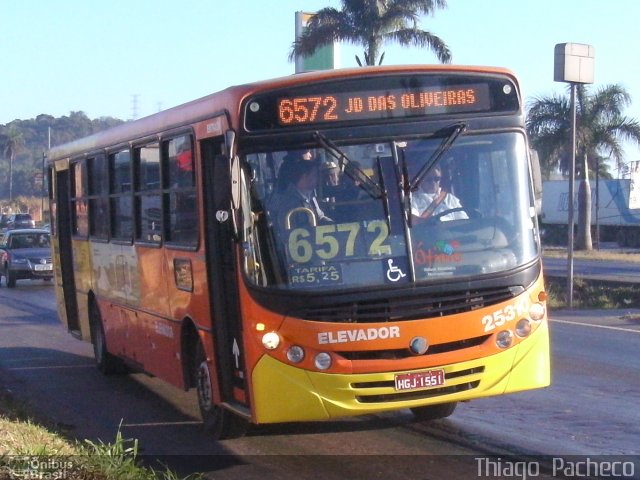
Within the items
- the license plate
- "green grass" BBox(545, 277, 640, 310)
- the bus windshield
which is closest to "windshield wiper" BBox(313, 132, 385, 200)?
the bus windshield

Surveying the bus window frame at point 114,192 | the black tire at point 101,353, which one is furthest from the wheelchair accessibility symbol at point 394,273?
the black tire at point 101,353

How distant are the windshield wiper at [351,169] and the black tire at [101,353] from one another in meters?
6.12

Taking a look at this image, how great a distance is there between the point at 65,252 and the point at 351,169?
27.6ft

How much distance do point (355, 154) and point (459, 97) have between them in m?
0.99

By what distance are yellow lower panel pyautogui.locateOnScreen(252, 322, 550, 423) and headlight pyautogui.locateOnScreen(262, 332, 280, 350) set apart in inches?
3.6

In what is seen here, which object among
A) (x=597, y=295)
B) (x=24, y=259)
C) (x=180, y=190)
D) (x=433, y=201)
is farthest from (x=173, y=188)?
(x=24, y=259)

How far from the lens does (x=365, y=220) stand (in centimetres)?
809

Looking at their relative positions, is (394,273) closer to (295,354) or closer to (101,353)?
(295,354)

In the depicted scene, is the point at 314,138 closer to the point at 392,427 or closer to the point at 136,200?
the point at 392,427

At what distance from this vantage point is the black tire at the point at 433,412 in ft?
31.8

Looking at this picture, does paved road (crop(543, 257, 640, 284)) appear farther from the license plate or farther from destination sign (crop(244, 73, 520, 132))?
the license plate

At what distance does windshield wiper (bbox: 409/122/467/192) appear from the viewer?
815 centimetres

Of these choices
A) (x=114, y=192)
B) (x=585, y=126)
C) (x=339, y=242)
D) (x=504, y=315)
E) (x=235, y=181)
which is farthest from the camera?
(x=585, y=126)

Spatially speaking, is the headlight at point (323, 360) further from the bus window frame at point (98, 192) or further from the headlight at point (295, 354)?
the bus window frame at point (98, 192)
